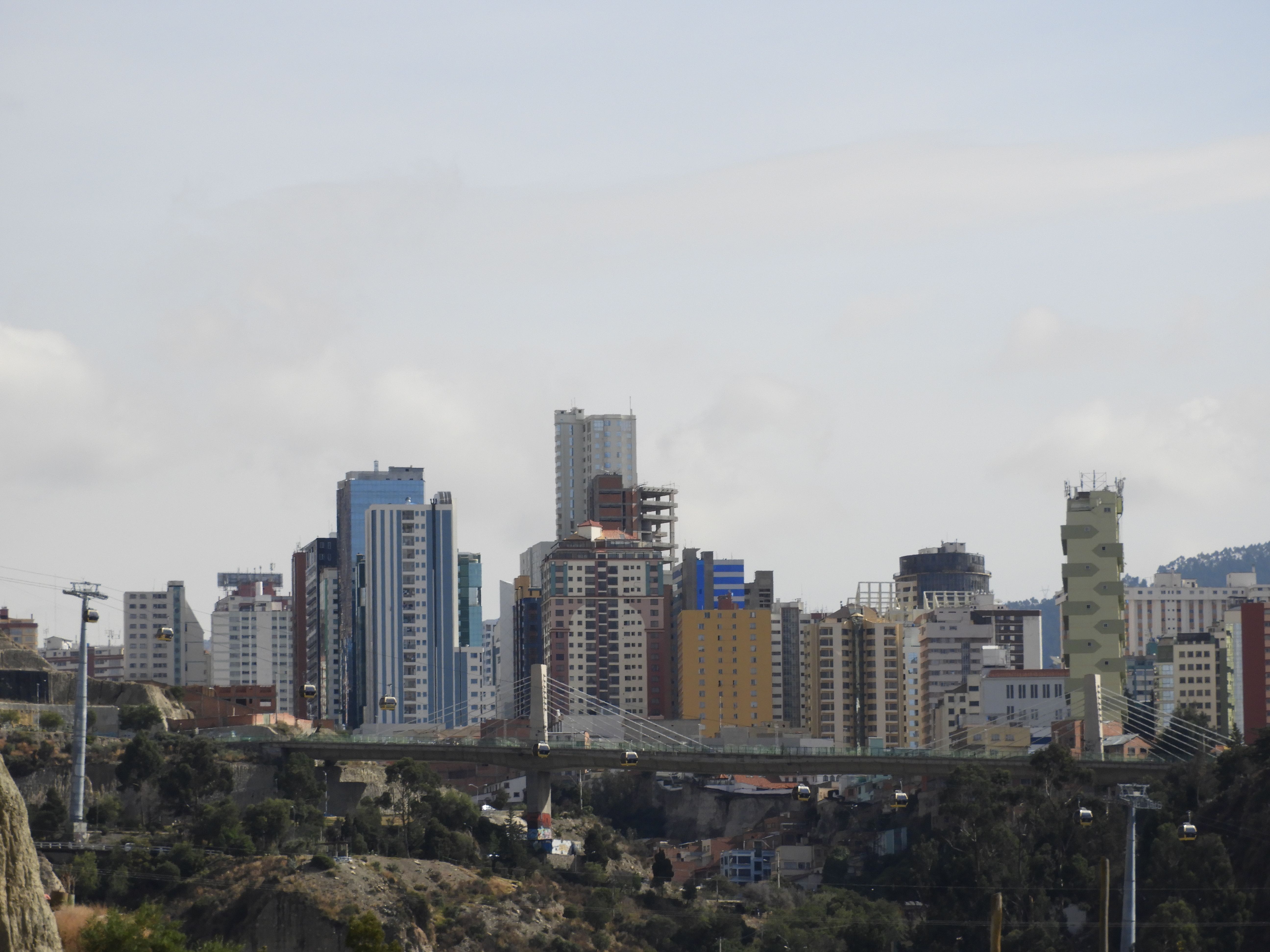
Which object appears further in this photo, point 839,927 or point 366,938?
point 839,927

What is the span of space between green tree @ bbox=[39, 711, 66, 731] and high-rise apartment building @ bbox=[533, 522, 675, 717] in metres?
81.2

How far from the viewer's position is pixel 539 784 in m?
109

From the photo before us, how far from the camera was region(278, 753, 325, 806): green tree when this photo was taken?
333ft

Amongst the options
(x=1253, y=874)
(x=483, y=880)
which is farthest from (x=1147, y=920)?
(x=483, y=880)

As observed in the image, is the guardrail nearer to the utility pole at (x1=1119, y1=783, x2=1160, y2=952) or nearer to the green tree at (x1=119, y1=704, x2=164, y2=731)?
the green tree at (x1=119, y1=704, x2=164, y2=731)

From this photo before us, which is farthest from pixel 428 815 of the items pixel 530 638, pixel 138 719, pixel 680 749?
pixel 530 638

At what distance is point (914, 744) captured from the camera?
580 ft

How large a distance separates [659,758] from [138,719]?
30.0m

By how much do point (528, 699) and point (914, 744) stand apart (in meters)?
37.1

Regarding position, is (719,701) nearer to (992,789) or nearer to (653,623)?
(653,623)

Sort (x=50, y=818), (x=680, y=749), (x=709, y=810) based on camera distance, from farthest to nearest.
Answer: (x=709, y=810) < (x=680, y=749) < (x=50, y=818)

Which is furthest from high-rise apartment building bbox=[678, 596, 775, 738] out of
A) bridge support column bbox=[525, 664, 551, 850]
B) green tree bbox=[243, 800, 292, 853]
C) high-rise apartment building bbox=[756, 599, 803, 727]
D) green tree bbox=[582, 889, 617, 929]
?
green tree bbox=[243, 800, 292, 853]

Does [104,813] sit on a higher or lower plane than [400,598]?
lower

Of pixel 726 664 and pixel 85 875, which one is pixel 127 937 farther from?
pixel 726 664
